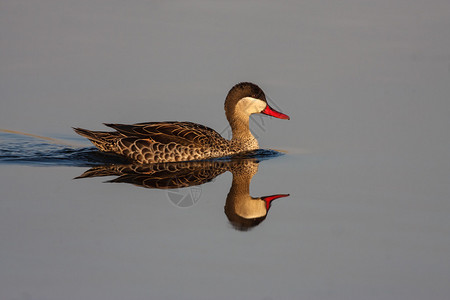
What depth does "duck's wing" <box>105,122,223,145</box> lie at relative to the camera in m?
11.2

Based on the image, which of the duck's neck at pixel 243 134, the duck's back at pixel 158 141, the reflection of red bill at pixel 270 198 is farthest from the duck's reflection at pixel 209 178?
the duck's neck at pixel 243 134

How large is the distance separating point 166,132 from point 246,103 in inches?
63.0

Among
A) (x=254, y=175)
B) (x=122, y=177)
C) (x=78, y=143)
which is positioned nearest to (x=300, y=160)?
(x=254, y=175)

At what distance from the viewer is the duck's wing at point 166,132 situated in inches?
440

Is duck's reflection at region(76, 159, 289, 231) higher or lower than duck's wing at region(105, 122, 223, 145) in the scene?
lower

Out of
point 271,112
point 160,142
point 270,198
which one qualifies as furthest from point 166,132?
point 270,198

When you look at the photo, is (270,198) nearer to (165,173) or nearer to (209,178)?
(209,178)

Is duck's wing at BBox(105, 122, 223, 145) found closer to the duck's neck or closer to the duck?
the duck

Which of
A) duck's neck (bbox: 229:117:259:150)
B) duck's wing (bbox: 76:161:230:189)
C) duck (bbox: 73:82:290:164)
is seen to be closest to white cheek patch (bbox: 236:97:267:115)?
duck's neck (bbox: 229:117:259:150)

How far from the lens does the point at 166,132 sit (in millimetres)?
11227

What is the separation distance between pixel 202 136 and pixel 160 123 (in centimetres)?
A: 70

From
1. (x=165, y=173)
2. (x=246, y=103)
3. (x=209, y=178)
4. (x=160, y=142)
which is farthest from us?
(x=246, y=103)

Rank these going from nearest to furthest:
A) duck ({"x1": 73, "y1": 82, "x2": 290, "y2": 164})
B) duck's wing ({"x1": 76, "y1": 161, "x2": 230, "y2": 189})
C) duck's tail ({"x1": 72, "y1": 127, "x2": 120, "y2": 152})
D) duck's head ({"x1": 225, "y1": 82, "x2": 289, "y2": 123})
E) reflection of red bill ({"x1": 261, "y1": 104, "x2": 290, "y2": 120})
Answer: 1. duck's wing ({"x1": 76, "y1": 161, "x2": 230, "y2": 189})
2. duck ({"x1": 73, "y1": 82, "x2": 290, "y2": 164})
3. duck's tail ({"x1": 72, "y1": 127, "x2": 120, "y2": 152})
4. duck's head ({"x1": 225, "y1": 82, "x2": 289, "y2": 123})
5. reflection of red bill ({"x1": 261, "y1": 104, "x2": 290, "y2": 120})

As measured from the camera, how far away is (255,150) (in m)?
12.0
